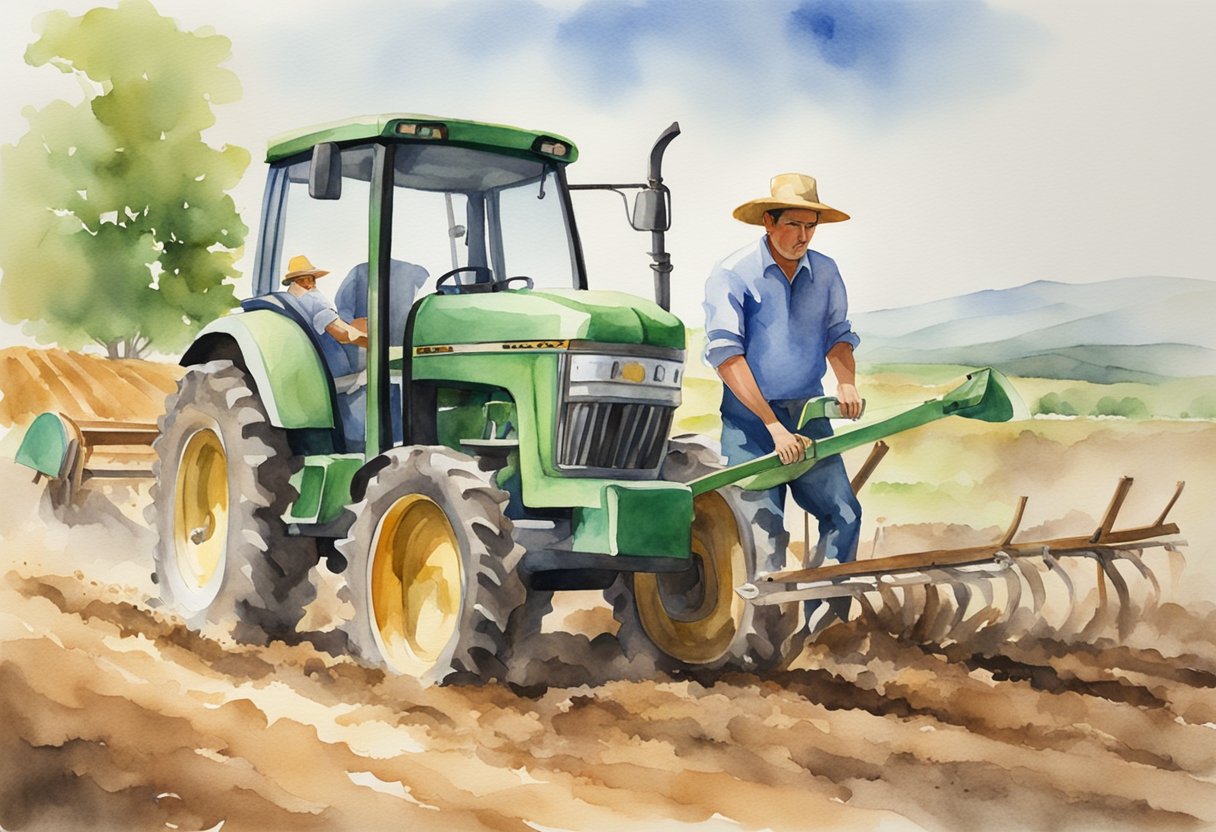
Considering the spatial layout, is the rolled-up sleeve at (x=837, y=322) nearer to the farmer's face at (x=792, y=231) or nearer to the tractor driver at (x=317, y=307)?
the farmer's face at (x=792, y=231)

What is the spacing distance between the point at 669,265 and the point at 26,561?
4.31m

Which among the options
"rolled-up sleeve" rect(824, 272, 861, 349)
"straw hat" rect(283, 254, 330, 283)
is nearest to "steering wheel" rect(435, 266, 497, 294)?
"straw hat" rect(283, 254, 330, 283)

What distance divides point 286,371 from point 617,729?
2.34 meters

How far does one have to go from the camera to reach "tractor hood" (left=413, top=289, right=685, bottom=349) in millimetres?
5758

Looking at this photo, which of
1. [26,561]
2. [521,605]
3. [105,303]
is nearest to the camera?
[521,605]

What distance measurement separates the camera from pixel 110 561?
28.3 feet

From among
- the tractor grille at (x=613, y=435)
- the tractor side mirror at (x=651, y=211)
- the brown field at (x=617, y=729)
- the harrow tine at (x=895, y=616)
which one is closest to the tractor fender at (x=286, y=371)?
the brown field at (x=617, y=729)

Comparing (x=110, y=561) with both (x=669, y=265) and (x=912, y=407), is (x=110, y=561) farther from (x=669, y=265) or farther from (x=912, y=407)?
(x=912, y=407)

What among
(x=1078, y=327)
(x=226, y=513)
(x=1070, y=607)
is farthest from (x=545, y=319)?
(x=1078, y=327)

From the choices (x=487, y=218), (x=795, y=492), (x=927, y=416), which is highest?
(x=487, y=218)

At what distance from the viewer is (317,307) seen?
6633 mm

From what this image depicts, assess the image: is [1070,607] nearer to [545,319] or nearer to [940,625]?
[940,625]

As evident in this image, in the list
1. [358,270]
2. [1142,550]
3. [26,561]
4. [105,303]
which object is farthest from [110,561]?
[105,303]

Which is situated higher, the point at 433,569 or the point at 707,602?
the point at 433,569
